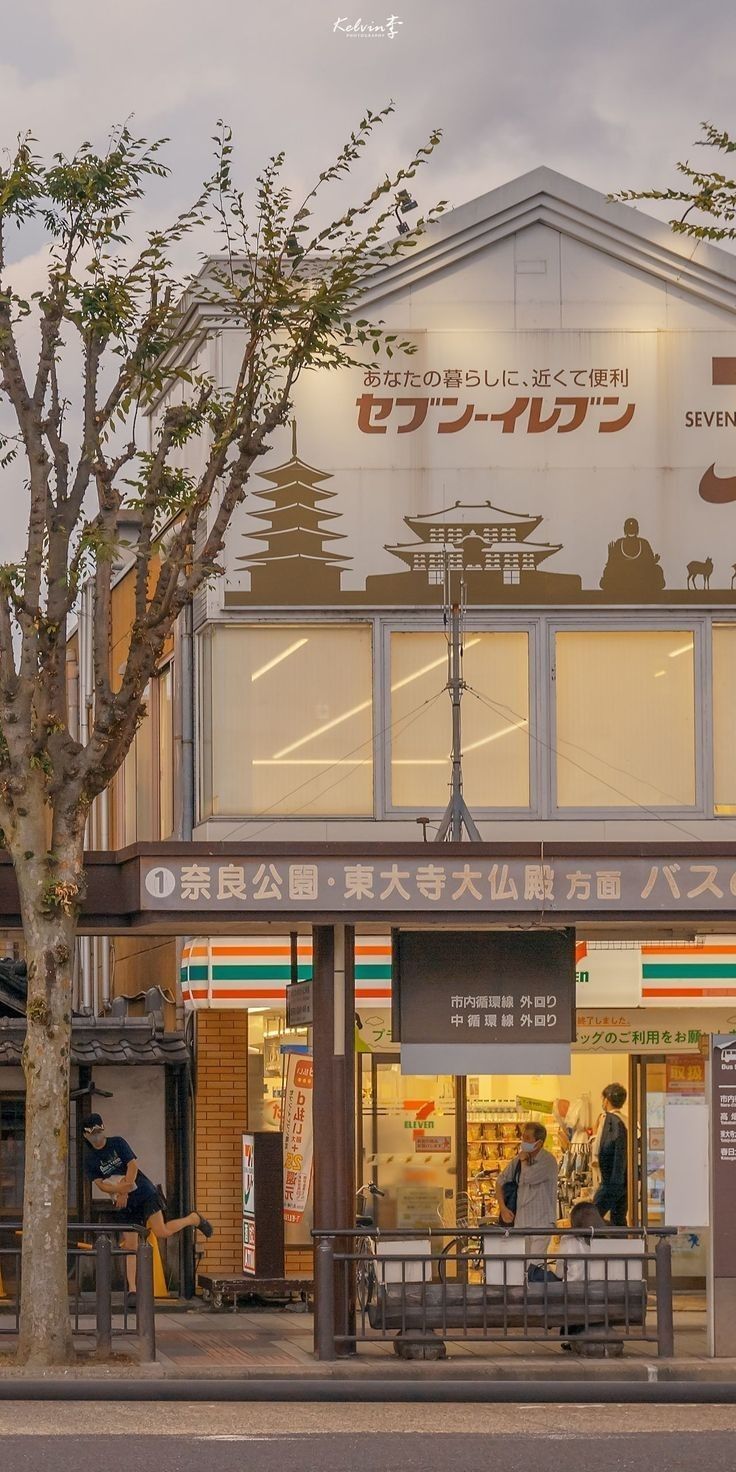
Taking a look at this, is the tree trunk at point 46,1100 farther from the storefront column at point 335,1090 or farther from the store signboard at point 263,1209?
the store signboard at point 263,1209

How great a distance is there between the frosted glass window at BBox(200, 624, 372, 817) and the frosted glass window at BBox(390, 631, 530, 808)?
32 centimetres

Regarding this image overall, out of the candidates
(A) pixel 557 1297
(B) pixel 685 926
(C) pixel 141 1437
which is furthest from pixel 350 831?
(C) pixel 141 1437

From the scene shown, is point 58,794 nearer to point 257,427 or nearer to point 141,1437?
point 257,427

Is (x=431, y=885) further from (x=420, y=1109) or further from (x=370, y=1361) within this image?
(x=420, y=1109)

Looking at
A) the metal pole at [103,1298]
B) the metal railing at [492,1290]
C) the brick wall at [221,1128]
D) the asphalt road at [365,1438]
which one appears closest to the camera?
the asphalt road at [365,1438]

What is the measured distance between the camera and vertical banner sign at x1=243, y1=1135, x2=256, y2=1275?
61.0 feet

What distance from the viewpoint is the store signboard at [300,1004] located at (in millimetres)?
16544

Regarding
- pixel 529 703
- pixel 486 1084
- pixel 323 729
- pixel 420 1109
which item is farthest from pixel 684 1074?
pixel 323 729

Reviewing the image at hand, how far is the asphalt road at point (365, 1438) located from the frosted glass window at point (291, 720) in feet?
26.6

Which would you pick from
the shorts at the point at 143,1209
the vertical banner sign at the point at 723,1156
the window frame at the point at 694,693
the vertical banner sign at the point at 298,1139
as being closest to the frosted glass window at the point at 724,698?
the window frame at the point at 694,693

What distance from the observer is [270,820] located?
2066 centimetres

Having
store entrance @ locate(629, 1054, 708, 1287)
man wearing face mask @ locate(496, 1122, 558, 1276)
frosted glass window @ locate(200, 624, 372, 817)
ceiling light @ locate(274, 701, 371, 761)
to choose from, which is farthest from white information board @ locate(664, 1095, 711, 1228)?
ceiling light @ locate(274, 701, 371, 761)

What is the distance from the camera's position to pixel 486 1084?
20.2 metres

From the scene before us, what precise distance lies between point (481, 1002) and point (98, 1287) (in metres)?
3.84
